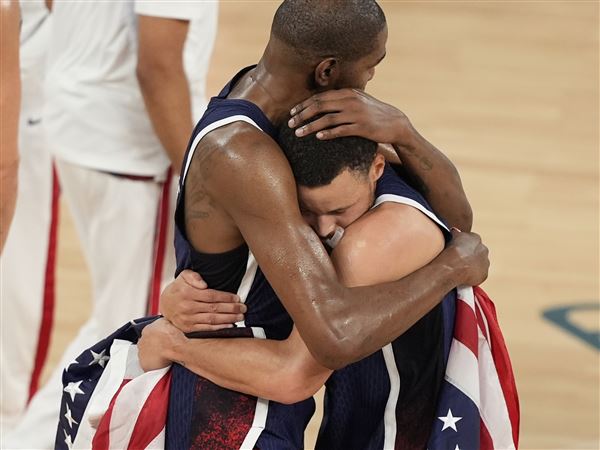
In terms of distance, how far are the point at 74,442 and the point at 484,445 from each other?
34.0 inches

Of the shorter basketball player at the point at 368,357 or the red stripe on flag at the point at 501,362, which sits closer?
the shorter basketball player at the point at 368,357

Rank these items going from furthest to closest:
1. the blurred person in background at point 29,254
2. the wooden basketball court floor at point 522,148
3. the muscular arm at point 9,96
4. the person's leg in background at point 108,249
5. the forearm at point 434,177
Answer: the wooden basketball court floor at point 522,148, the blurred person in background at point 29,254, the person's leg in background at point 108,249, the muscular arm at point 9,96, the forearm at point 434,177

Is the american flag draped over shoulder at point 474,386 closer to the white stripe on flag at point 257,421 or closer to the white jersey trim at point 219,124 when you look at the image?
the white stripe on flag at point 257,421

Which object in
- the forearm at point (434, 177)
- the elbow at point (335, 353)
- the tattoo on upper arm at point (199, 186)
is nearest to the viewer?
the elbow at point (335, 353)

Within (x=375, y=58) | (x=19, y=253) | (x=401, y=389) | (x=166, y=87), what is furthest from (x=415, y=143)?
(x=19, y=253)

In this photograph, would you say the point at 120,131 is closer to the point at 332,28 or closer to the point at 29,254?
the point at 29,254

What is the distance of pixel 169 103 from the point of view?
11.2 ft

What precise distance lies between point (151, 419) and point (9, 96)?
0.79 metres

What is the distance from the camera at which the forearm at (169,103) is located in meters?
3.37

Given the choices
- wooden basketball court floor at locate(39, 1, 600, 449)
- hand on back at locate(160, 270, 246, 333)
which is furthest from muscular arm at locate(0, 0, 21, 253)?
wooden basketball court floor at locate(39, 1, 600, 449)

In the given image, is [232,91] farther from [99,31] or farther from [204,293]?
[99,31]

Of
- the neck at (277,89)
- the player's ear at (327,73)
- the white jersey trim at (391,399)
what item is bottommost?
the white jersey trim at (391,399)

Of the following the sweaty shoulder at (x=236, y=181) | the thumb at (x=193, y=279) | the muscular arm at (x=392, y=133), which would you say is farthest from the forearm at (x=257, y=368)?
the muscular arm at (x=392, y=133)

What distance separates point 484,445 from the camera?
2447mm
